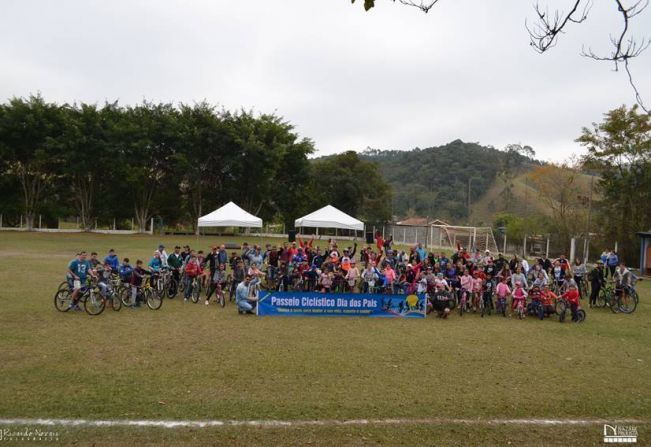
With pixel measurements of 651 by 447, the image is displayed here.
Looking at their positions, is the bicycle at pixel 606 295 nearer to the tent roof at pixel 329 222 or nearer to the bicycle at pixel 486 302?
the bicycle at pixel 486 302

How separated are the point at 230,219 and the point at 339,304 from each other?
13229 mm

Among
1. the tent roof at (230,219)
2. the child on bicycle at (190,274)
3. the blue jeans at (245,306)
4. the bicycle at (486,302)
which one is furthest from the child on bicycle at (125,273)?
the tent roof at (230,219)

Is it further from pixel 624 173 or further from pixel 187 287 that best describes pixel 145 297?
pixel 624 173

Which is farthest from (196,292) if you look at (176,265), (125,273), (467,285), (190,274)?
(467,285)

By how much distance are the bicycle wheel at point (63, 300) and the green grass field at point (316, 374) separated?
188mm

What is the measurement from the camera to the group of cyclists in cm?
1408

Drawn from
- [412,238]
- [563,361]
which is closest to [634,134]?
[412,238]

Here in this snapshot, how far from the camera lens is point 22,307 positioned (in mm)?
13039

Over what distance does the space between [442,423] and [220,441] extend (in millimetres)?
2838

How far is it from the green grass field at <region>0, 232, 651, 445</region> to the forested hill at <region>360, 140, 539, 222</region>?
58.5m

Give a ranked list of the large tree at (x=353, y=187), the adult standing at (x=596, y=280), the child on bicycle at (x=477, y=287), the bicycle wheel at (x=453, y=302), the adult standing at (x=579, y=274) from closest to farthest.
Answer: the child on bicycle at (x=477, y=287) < the bicycle wheel at (x=453, y=302) < the adult standing at (x=596, y=280) < the adult standing at (x=579, y=274) < the large tree at (x=353, y=187)

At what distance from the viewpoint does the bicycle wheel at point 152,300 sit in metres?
13.9

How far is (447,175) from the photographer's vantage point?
7769 centimetres

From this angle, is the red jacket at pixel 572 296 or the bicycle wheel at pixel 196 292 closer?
the red jacket at pixel 572 296
